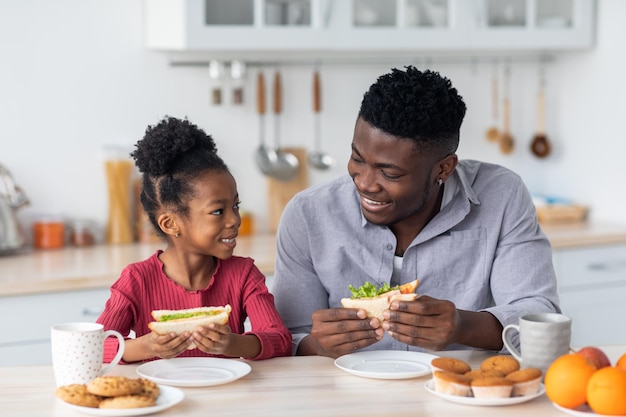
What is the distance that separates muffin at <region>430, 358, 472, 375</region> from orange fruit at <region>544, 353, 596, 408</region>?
162 millimetres

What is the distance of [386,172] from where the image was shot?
2.04 metres

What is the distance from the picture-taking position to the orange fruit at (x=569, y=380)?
4.92 ft

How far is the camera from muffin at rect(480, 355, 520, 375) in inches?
64.2

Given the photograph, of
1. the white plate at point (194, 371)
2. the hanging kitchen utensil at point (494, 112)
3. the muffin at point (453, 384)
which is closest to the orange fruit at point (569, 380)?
the muffin at point (453, 384)

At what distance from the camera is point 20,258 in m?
3.27

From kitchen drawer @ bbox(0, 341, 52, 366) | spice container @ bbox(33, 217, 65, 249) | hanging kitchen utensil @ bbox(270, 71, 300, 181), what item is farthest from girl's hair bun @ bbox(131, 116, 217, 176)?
hanging kitchen utensil @ bbox(270, 71, 300, 181)

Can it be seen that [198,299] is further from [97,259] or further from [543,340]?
[97,259]

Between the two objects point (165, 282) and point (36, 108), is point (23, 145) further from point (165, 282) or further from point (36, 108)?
point (165, 282)

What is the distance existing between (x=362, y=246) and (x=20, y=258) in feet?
4.97

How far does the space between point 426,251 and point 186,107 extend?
68.6 inches

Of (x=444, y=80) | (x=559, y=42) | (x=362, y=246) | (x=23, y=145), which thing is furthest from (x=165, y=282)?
(x=559, y=42)

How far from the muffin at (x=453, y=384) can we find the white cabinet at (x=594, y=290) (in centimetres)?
215

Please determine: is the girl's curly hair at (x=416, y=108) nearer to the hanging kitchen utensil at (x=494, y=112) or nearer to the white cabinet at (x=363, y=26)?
the white cabinet at (x=363, y=26)

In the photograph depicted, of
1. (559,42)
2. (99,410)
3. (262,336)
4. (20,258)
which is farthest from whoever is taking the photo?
(559,42)
